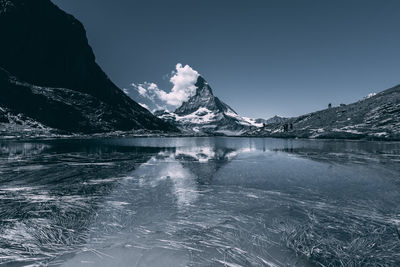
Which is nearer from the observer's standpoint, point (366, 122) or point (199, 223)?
point (199, 223)

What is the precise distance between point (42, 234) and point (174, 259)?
547 cm

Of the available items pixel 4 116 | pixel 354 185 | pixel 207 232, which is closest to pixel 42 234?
pixel 207 232

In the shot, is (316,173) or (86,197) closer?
(86,197)

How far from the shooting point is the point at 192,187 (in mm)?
15570

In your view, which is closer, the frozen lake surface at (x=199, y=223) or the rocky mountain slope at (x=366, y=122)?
the frozen lake surface at (x=199, y=223)

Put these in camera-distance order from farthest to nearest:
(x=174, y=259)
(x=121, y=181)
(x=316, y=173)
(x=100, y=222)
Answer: (x=316, y=173)
(x=121, y=181)
(x=100, y=222)
(x=174, y=259)

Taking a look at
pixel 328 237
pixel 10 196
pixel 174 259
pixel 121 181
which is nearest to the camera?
pixel 174 259

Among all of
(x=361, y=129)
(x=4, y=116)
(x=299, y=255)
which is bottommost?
(x=299, y=255)

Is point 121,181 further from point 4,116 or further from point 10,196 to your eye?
point 4,116

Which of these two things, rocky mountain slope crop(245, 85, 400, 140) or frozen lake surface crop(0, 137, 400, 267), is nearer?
frozen lake surface crop(0, 137, 400, 267)

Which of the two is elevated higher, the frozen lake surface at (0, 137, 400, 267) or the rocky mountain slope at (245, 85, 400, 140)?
the rocky mountain slope at (245, 85, 400, 140)

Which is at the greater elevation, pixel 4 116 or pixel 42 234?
pixel 4 116

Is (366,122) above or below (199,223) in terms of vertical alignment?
above

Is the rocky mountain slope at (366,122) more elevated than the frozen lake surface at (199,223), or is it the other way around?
the rocky mountain slope at (366,122)
